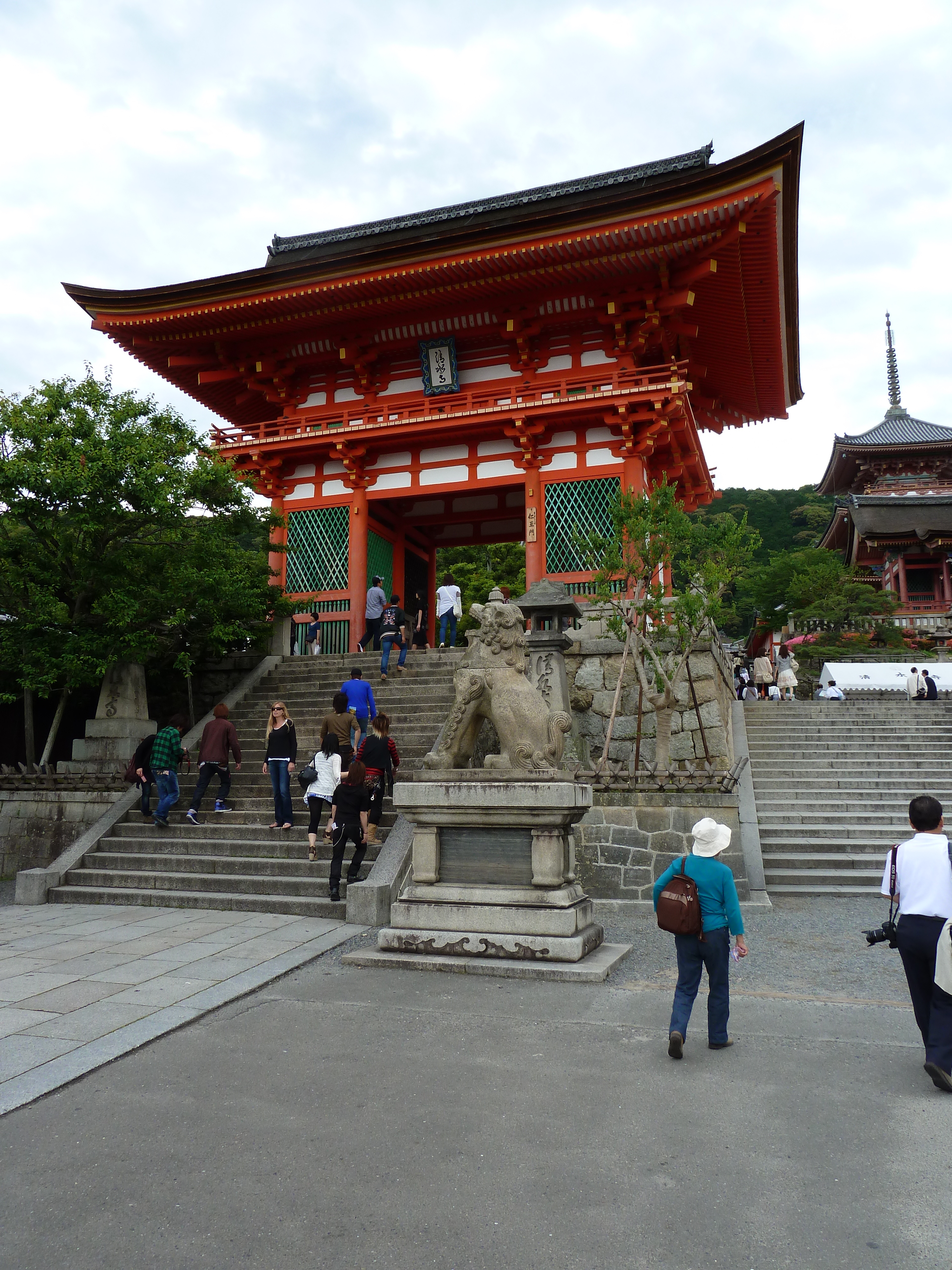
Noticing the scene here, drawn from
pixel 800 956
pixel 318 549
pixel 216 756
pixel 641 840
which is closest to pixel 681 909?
pixel 800 956

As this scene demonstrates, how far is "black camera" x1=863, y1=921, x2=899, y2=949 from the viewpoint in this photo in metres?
3.95

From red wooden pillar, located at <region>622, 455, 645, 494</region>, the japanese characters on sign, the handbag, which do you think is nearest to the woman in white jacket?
the handbag

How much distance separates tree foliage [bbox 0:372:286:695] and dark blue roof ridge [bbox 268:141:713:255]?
31.4 ft

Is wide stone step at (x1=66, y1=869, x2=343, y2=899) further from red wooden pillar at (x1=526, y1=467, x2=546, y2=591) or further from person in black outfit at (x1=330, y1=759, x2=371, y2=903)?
red wooden pillar at (x1=526, y1=467, x2=546, y2=591)

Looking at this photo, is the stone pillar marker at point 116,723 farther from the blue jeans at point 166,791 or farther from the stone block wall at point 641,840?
the stone block wall at point 641,840

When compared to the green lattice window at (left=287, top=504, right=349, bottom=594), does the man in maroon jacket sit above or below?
below

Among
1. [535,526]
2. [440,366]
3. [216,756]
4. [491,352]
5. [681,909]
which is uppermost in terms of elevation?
[491,352]

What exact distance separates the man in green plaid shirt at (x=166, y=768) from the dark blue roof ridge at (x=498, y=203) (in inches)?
503

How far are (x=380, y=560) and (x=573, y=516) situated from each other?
4.11 meters

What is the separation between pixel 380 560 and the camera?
16.3m

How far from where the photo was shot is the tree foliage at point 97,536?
10.0m

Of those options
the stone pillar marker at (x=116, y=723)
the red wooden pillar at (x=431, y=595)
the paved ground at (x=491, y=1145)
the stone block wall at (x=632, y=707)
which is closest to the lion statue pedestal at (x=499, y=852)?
the paved ground at (x=491, y=1145)

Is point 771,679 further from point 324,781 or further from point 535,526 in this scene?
point 324,781

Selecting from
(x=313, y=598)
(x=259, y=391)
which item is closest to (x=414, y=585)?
(x=313, y=598)
